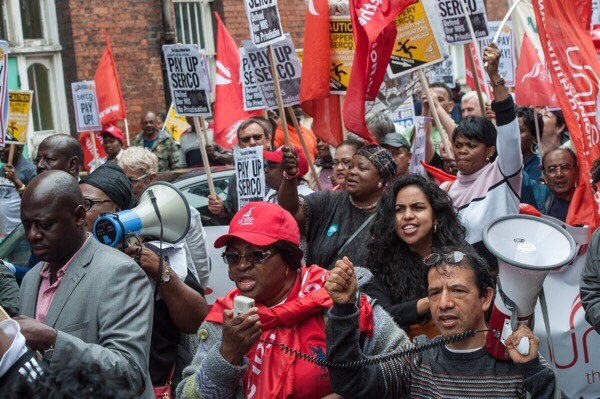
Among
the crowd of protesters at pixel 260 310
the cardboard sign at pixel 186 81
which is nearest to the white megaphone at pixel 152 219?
the crowd of protesters at pixel 260 310

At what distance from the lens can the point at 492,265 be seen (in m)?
5.48

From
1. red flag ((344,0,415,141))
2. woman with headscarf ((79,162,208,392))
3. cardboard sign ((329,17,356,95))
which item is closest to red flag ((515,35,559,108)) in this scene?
cardboard sign ((329,17,356,95))

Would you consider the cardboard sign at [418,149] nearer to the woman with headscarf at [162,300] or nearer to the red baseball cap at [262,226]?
the woman with headscarf at [162,300]

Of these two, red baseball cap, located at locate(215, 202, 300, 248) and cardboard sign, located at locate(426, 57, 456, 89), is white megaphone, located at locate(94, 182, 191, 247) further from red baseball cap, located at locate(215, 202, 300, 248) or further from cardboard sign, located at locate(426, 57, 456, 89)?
cardboard sign, located at locate(426, 57, 456, 89)

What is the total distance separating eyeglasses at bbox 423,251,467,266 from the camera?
395 centimetres

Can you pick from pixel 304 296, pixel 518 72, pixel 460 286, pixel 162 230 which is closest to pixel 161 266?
pixel 162 230

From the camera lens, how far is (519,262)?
3.52 metres

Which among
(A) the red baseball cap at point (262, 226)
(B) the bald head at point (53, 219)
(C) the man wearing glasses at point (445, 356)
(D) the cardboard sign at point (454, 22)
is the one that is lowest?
(C) the man wearing glasses at point (445, 356)

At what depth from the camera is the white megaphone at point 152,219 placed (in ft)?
14.1

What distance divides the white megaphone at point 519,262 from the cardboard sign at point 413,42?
419cm

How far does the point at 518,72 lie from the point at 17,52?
8.25m

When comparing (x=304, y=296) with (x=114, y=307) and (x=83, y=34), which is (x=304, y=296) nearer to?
(x=114, y=307)

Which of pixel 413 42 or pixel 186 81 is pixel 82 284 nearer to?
pixel 413 42

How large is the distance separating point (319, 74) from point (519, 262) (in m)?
4.49
